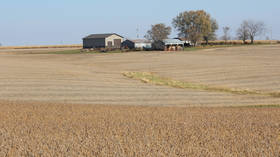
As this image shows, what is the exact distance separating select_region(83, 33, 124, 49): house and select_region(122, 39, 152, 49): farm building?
23.1 feet

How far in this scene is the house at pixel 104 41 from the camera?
130750mm

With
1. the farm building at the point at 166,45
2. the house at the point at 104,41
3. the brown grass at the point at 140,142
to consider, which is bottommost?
the brown grass at the point at 140,142

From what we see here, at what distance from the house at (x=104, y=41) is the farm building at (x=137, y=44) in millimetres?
7051

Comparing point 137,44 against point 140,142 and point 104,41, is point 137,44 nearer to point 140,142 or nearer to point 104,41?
point 104,41

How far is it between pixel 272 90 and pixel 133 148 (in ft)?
86.5

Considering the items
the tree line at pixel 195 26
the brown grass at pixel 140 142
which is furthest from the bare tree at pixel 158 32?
the brown grass at pixel 140 142

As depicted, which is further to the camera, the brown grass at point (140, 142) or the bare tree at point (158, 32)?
the bare tree at point (158, 32)

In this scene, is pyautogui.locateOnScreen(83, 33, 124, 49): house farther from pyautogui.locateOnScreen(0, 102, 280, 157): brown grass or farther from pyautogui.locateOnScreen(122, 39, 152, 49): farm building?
pyautogui.locateOnScreen(0, 102, 280, 157): brown grass

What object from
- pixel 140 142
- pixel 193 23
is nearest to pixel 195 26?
pixel 193 23

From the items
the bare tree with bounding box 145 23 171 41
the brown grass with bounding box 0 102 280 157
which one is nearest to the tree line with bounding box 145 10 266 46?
the bare tree with bounding box 145 23 171 41

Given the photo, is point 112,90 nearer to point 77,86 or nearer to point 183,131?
point 77,86

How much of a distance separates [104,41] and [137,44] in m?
14.9

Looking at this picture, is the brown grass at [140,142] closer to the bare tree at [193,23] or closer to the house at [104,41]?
the house at [104,41]

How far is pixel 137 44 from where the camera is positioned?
400 feet
